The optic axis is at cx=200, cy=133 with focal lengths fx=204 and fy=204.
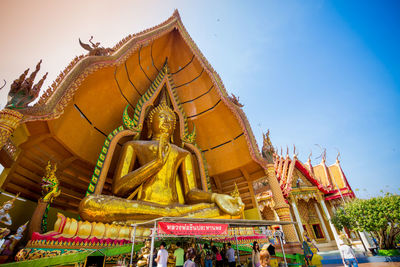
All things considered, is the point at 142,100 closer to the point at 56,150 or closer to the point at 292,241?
the point at 56,150

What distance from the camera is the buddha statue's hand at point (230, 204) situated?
11.3ft

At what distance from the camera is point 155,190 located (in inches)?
156

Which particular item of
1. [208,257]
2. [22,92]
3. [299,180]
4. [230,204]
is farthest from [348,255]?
[299,180]

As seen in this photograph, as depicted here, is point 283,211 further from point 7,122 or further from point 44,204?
point 7,122

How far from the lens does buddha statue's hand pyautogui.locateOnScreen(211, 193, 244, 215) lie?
3430mm

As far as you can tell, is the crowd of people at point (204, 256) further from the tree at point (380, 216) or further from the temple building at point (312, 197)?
the temple building at point (312, 197)

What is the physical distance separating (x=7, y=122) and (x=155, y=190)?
244 centimetres

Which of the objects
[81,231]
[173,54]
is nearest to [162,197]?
[81,231]

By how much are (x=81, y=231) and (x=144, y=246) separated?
0.79 m

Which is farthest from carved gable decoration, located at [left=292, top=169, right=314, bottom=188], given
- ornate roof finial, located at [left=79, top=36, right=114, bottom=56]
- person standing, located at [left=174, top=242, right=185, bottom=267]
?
ornate roof finial, located at [left=79, top=36, right=114, bottom=56]

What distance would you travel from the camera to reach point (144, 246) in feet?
8.66

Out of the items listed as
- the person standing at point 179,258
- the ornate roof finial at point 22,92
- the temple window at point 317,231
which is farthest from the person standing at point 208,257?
the temple window at point 317,231

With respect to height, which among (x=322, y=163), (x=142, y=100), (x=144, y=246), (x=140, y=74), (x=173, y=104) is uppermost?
(x=322, y=163)

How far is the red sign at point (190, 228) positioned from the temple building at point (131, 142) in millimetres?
962
